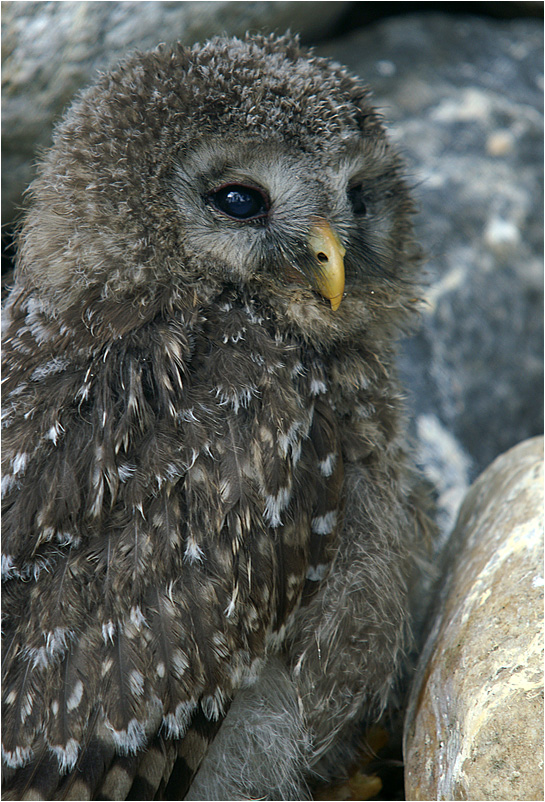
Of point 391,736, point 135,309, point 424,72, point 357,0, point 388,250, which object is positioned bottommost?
point 391,736

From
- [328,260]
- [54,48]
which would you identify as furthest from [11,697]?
Result: [54,48]

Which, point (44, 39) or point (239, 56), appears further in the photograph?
point (44, 39)

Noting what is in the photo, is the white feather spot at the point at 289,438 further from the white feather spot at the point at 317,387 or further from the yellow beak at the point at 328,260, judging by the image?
the yellow beak at the point at 328,260

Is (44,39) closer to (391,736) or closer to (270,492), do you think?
(270,492)

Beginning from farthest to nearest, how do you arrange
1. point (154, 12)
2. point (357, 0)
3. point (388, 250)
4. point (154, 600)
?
point (357, 0), point (154, 12), point (388, 250), point (154, 600)

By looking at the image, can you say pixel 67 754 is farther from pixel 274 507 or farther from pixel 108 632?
pixel 274 507

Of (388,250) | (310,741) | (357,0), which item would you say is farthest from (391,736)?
(357,0)

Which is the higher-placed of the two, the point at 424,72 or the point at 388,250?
the point at 388,250
